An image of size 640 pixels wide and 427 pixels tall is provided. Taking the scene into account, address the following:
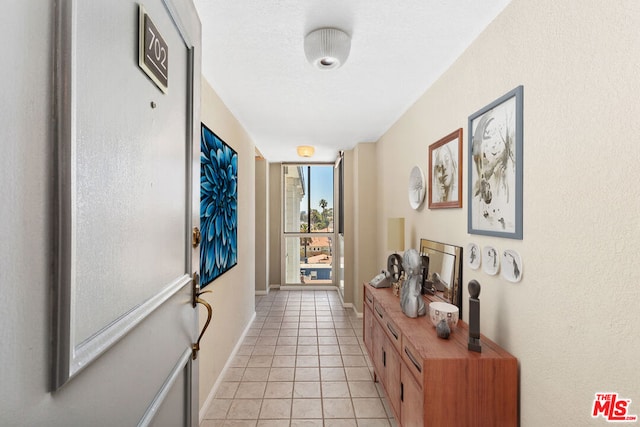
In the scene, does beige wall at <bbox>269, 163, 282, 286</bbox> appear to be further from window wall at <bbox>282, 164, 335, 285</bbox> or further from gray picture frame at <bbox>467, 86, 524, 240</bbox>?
gray picture frame at <bbox>467, 86, 524, 240</bbox>

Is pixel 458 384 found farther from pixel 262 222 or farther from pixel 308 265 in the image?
pixel 308 265

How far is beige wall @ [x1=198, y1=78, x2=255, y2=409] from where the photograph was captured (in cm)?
220

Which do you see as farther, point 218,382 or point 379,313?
point 218,382

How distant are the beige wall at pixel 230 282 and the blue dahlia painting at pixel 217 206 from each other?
0.12 metres

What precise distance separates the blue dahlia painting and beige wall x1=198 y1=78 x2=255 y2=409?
12 cm

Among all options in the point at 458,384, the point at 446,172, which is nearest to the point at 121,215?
the point at 458,384

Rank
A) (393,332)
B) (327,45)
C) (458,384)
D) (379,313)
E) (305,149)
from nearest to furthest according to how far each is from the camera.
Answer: (458,384), (327,45), (393,332), (379,313), (305,149)

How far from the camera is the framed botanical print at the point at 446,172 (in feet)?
6.03

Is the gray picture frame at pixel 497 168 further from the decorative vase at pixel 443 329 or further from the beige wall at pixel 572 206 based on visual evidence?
the decorative vase at pixel 443 329

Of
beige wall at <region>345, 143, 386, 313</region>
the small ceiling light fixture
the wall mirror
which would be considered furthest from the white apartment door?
beige wall at <region>345, 143, 386, 313</region>

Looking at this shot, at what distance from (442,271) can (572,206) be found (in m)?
1.05

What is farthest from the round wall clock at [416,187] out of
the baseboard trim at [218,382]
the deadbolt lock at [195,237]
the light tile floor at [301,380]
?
the baseboard trim at [218,382]

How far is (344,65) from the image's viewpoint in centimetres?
197

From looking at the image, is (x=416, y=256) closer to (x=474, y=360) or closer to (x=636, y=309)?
(x=474, y=360)
